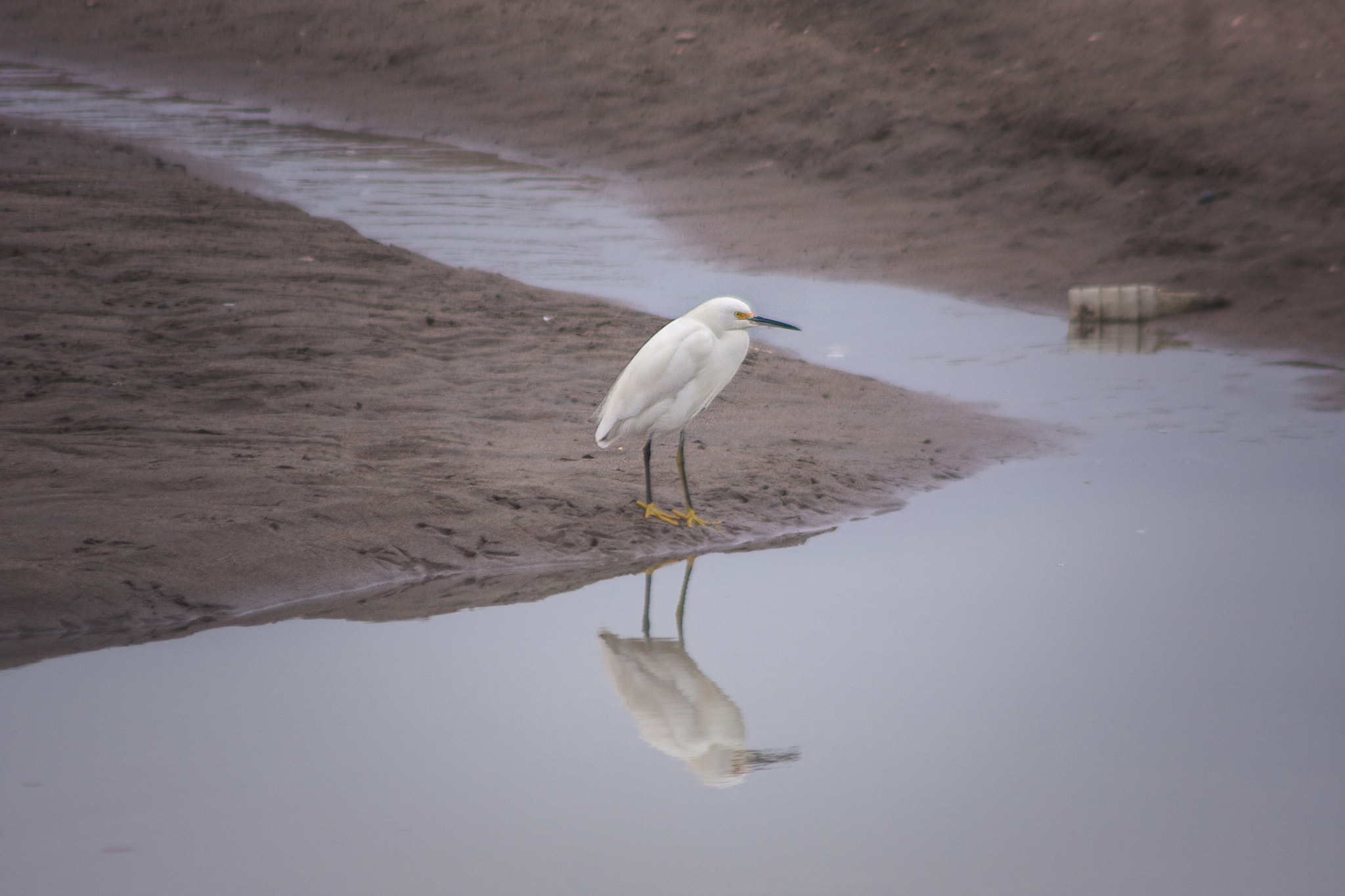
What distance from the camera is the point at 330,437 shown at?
6656 millimetres

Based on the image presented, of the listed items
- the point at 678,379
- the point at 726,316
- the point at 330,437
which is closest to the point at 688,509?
the point at 678,379

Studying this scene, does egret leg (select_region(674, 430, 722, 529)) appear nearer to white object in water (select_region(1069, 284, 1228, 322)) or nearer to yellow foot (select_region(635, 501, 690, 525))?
yellow foot (select_region(635, 501, 690, 525))

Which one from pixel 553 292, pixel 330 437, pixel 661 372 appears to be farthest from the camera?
pixel 553 292

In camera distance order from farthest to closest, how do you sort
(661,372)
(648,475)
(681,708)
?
(648,475)
(661,372)
(681,708)

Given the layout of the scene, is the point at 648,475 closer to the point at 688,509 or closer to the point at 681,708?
the point at 688,509

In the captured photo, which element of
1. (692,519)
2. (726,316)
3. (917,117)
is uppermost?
(917,117)

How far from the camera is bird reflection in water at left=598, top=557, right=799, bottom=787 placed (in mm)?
3773

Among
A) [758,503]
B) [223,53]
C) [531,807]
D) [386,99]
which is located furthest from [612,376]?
[223,53]

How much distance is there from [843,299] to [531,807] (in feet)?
29.0

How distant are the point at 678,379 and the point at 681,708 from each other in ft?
7.09

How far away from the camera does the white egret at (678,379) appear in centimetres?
604

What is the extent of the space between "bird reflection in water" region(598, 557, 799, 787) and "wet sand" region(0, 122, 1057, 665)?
0.74 m

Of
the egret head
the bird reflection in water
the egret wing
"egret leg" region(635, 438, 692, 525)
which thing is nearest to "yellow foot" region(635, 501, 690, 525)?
"egret leg" region(635, 438, 692, 525)

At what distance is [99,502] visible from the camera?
210 inches
